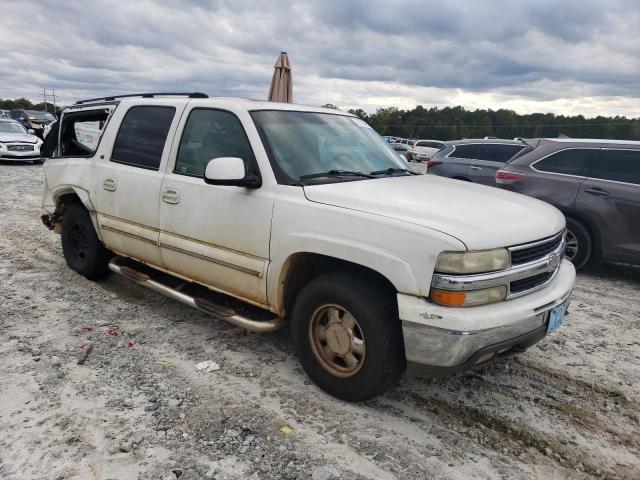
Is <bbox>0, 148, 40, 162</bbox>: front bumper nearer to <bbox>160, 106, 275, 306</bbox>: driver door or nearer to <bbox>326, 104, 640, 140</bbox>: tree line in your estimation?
<bbox>160, 106, 275, 306</bbox>: driver door

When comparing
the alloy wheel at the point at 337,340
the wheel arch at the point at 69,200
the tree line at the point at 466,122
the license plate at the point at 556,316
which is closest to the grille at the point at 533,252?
the license plate at the point at 556,316

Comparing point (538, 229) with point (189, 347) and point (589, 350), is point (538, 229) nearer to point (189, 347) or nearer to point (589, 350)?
point (589, 350)

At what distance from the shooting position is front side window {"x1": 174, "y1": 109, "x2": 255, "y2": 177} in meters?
3.53

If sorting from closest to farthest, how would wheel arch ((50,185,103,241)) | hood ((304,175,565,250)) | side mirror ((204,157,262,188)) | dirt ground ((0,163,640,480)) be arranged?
1. dirt ground ((0,163,640,480))
2. hood ((304,175,565,250))
3. side mirror ((204,157,262,188))
4. wheel arch ((50,185,103,241))

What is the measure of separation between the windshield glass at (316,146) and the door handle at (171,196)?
88 centimetres

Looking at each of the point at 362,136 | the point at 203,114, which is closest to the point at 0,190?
the point at 203,114

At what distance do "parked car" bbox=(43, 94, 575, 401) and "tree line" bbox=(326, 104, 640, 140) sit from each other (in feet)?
150

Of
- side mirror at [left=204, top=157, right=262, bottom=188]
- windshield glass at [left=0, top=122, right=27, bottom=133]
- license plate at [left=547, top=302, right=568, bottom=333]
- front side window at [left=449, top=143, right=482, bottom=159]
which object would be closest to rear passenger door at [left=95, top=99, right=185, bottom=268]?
side mirror at [left=204, top=157, right=262, bottom=188]

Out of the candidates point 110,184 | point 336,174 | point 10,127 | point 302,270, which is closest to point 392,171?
point 336,174

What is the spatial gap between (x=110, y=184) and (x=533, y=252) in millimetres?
3575

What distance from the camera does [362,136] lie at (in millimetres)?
4125

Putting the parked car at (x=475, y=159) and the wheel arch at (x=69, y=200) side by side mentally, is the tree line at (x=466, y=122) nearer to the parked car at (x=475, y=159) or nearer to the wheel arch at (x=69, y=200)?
the parked car at (x=475, y=159)

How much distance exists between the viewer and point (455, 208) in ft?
9.49

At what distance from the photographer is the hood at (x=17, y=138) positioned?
52.2ft
